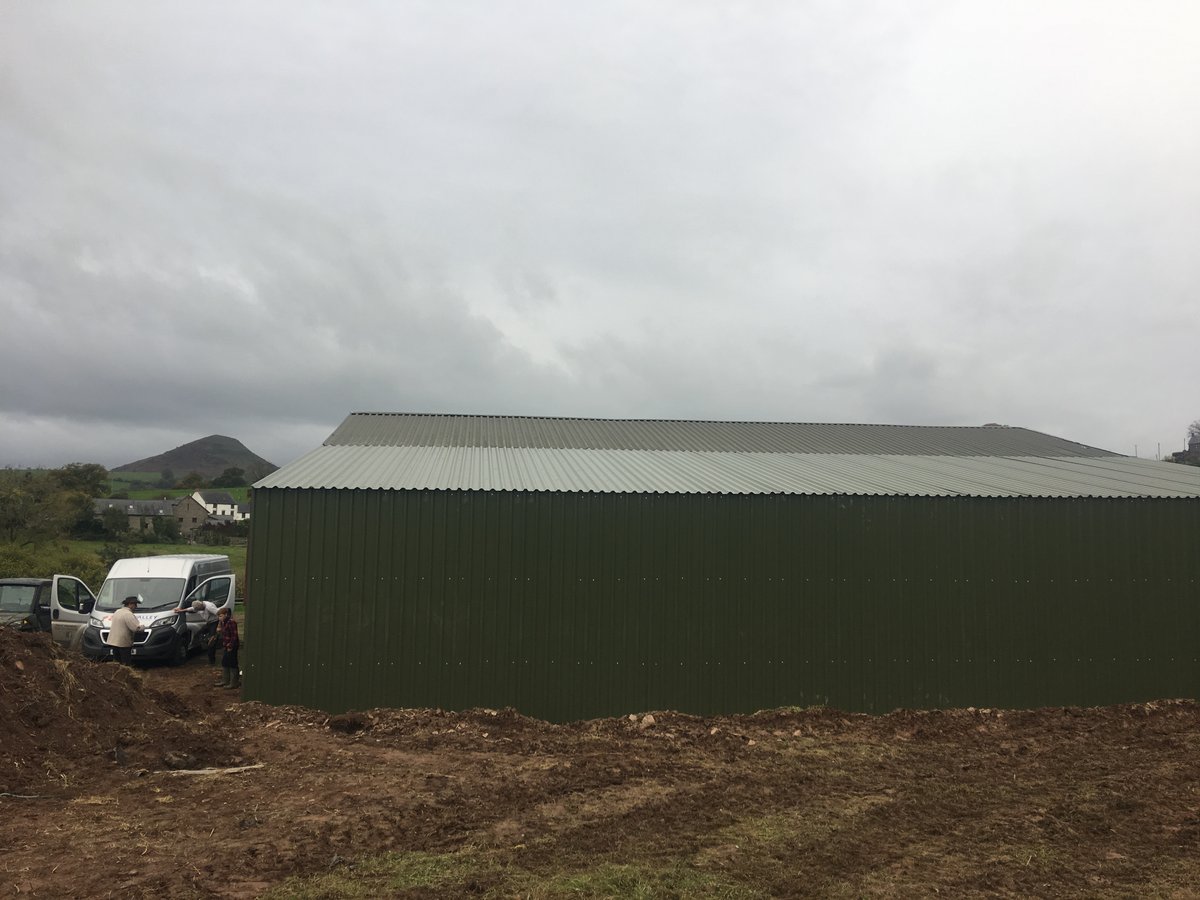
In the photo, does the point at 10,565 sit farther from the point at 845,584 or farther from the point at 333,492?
the point at 845,584

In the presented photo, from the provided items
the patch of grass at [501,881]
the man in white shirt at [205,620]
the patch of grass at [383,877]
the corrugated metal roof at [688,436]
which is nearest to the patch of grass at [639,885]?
the patch of grass at [501,881]

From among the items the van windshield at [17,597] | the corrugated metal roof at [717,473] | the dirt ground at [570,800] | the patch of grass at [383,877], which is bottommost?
the dirt ground at [570,800]

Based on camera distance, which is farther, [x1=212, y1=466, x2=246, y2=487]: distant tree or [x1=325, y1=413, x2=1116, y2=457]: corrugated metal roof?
[x1=212, y1=466, x2=246, y2=487]: distant tree

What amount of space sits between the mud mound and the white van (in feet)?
15.9

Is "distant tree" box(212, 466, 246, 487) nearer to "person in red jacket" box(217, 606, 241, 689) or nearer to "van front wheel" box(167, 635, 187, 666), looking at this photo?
"van front wheel" box(167, 635, 187, 666)

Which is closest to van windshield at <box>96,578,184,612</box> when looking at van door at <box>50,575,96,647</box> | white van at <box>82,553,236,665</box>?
white van at <box>82,553,236,665</box>

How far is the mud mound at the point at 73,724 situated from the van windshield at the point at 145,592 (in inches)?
215

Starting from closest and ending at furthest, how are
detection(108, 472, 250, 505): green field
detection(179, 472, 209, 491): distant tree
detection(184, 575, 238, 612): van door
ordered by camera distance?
1. detection(184, 575, 238, 612): van door
2. detection(108, 472, 250, 505): green field
3. detection(179, 472, 209, 491): distant tree

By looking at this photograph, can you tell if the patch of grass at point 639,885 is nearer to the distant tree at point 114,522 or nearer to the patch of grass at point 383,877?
the patch of grass at point 383,877

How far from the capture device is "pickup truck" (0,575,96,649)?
15.2 m

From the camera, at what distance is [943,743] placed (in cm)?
1044

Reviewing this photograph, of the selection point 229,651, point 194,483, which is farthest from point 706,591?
point 194,483

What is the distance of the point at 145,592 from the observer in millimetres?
15578

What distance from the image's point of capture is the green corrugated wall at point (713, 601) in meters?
10.7
